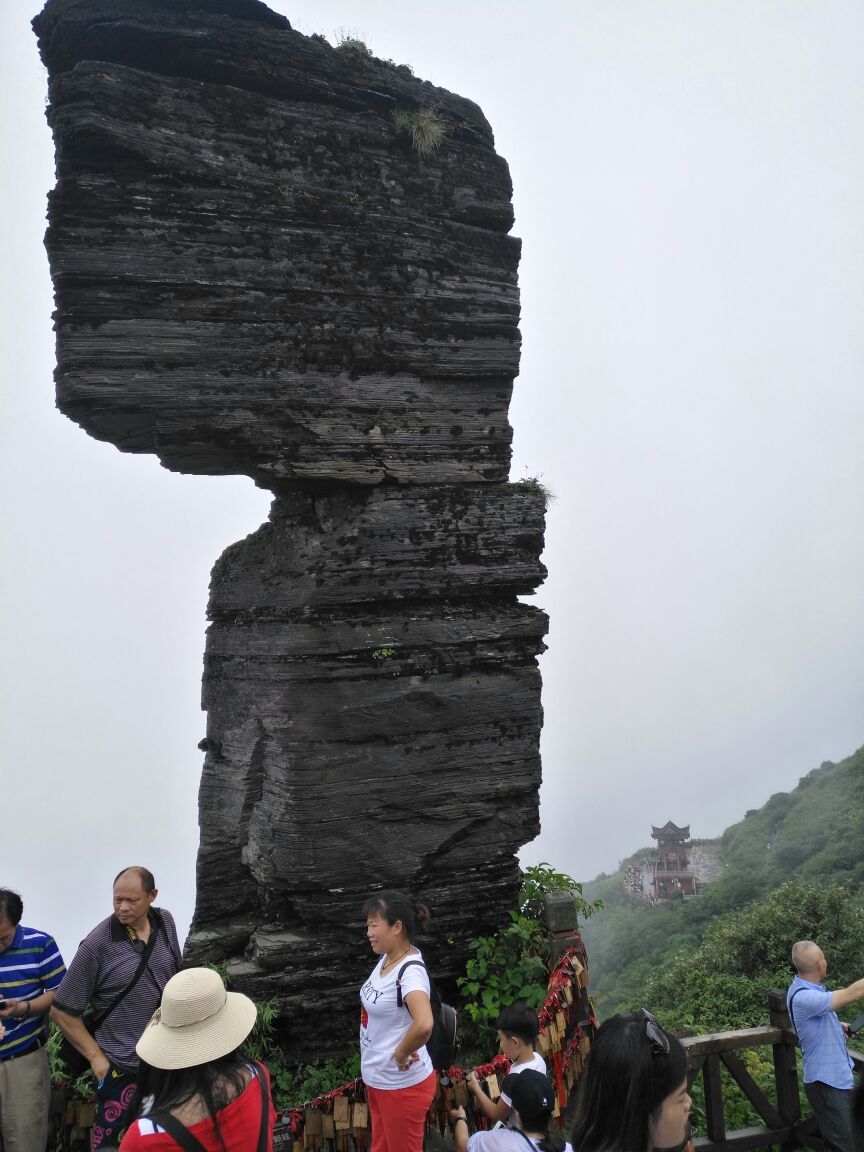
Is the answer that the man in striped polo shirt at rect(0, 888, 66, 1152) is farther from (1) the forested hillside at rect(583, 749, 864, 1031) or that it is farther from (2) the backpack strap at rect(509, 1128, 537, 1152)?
(1) the forested hillside at rect(583, 749, 864, 1031)

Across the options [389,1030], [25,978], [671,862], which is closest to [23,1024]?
[25,978]

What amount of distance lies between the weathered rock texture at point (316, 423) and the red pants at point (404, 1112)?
279 cm

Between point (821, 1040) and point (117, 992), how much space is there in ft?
15.6

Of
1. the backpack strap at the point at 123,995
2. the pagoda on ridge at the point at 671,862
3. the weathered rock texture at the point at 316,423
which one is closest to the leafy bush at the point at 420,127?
the weathered rock texture at the point at 316,423

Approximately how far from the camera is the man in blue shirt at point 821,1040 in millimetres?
5492

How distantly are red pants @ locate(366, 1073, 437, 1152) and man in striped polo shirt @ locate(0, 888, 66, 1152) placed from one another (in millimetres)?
2149

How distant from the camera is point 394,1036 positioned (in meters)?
4.61

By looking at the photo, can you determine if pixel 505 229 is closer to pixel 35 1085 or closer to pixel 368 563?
pixel 368 563

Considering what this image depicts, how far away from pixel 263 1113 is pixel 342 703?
4796 millimetres

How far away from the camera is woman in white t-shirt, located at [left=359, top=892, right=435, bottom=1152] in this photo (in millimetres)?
4578

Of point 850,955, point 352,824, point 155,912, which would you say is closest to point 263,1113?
point 155,912

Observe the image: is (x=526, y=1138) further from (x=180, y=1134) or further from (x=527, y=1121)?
(x=180, y=1134)

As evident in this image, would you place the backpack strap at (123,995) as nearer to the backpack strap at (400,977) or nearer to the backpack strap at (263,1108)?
the backpack strap at (400,977)

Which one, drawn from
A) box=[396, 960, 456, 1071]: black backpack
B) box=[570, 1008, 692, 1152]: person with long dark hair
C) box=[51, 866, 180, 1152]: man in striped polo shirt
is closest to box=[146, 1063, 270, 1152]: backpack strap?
box=[570, 1008, 692, 1152]: person with long dark hair
